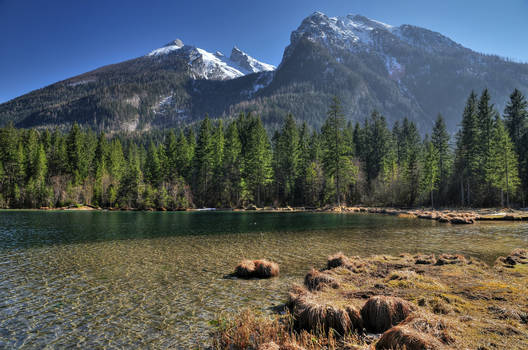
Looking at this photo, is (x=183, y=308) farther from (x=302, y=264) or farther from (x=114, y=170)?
(x=114, y=170)

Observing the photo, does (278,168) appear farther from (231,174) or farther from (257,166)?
(231,174)

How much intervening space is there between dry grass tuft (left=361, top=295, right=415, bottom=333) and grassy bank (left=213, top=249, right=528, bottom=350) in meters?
0.02

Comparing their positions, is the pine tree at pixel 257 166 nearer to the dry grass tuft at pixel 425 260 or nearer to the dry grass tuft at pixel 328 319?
the dry grass tuft at pixel 425 260

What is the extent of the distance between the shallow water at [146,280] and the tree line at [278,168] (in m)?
43.6

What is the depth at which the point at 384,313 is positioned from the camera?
7.64 meters

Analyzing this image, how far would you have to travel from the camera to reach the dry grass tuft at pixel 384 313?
752 centimetres

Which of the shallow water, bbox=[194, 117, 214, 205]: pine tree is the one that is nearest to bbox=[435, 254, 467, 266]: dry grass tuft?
the shallow water

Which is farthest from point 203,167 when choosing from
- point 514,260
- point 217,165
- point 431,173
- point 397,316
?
point 397,316

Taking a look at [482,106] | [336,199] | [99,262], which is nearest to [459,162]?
[482,106]

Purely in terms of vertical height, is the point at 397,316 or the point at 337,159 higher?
the point at 337,159

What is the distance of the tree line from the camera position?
64250mm

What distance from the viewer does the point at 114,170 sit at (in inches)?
3388

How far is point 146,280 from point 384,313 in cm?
976

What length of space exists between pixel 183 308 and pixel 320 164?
71.1 meters
